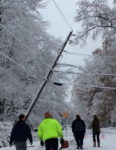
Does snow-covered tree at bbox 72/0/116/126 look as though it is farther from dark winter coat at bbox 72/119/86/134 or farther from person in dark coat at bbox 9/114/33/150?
person in dark coat at bbox 9/114/33/150

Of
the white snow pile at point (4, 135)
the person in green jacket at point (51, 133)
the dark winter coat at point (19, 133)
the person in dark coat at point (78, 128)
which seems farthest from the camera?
the white snow pile at point (4, 135)

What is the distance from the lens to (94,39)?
31.3 meters

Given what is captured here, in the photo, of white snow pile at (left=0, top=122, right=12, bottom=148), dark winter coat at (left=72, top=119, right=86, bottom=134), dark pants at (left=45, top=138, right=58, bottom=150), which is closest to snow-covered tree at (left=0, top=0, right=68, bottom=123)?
white snow pile at (left=0, top=122, right=12, bottom=148)

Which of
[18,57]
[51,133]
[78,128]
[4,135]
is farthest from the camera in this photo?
[18,57]

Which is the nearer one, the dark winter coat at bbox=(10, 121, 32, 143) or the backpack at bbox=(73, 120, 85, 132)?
the dark winter coat at bbox=(10, 121, 32, 143)

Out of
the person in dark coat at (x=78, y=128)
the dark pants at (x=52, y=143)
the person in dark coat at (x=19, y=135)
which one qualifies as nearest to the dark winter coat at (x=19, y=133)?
the person in dark coat at (x=19, y=135)

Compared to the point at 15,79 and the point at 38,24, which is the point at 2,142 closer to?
the point at 15,79

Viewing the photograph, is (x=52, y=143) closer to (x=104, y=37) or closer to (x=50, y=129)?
(x=50, y=129)

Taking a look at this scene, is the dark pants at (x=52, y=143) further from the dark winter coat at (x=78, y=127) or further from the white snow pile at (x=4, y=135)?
the white snow pile at (x=4, y=135)

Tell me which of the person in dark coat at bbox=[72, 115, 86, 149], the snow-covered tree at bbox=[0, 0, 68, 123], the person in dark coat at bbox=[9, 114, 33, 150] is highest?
the snow-covered tree at bbox=[0, 0, 68, 123]

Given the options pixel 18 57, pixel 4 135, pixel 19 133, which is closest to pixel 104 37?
pixel 18 57

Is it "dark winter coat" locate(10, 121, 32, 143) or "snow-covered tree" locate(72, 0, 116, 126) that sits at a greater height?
"snow-covered tree" locate(72, 0, 116, 126)

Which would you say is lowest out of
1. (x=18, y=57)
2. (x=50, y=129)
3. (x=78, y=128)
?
(x=50, y=129)

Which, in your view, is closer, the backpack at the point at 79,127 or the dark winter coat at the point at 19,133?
the dark winter coat at the point at 19,133
